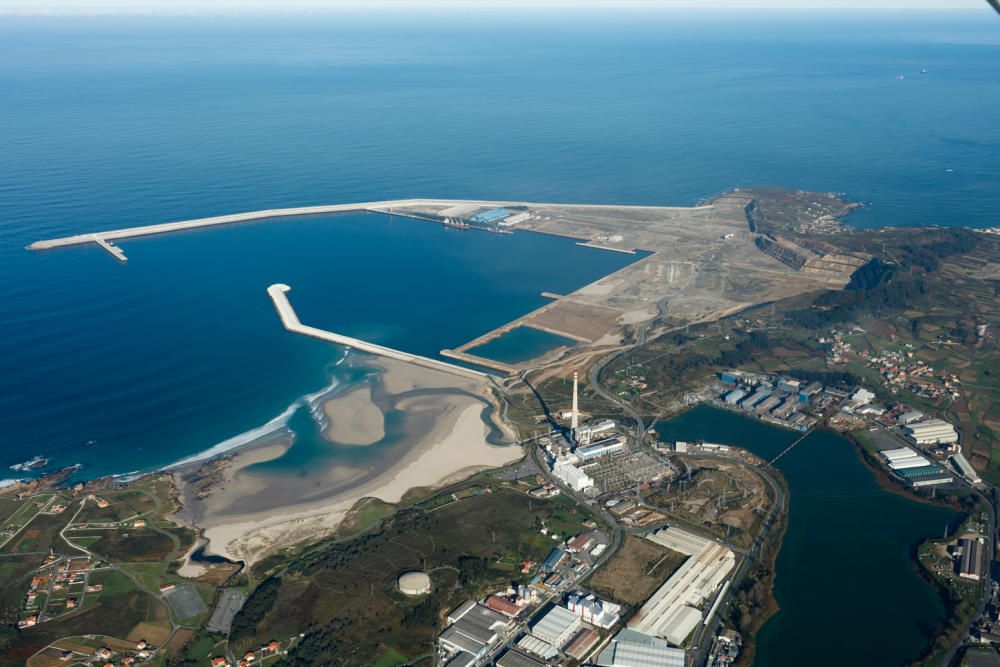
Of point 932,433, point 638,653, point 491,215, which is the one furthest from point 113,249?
point 932,433

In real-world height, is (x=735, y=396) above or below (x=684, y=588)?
above

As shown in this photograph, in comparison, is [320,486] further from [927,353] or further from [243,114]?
[243,114]

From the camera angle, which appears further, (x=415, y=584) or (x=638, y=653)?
(x=415, y=584)

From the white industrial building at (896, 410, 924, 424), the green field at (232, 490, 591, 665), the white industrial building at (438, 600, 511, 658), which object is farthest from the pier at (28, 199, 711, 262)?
the white industrial building at (438, 600, 511, 658)

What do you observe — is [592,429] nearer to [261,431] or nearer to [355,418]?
[355,418]

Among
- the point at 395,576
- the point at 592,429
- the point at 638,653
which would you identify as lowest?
the point at 638,653

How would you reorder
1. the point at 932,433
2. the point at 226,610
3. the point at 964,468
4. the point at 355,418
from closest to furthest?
the point at 226,610 < the point at 964,468 < the point at 932,433 < the point at 355,418

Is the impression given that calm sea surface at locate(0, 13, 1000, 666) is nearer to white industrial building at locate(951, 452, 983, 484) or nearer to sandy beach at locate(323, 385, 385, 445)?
sandy beach at locate(323, 385, 385, 445)

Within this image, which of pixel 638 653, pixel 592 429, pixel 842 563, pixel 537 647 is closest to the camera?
pixel 638 653
